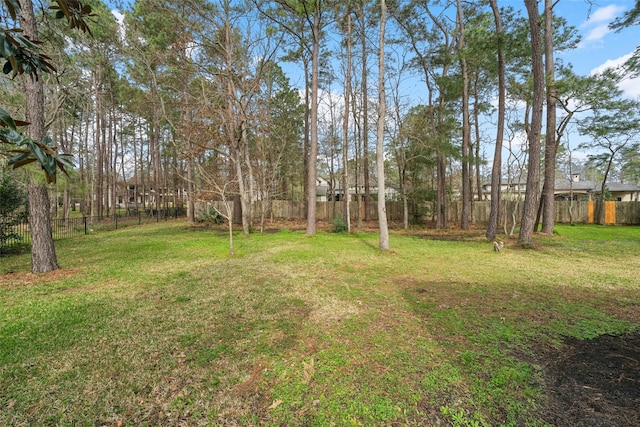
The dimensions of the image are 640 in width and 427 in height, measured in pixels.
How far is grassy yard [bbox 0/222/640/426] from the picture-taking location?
1.93m

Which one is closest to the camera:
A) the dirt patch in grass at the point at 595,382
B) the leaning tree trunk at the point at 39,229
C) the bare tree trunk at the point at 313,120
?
the dirt patch in grass at the point at 595,382

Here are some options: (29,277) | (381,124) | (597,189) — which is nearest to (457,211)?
(381,124)

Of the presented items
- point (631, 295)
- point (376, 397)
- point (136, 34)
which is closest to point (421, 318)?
point (376, 397)

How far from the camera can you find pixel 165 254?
7.33 m

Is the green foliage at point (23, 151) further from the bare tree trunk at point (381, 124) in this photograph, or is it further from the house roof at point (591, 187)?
the house roof at point (591, 187)

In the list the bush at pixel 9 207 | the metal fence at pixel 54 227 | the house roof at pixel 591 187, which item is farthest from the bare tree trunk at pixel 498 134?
the house roof at pixel 591 187

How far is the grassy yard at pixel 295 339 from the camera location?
193 cm

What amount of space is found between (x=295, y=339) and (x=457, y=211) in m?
16.7

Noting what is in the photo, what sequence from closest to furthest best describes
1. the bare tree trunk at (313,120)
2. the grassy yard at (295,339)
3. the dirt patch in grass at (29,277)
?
the grassy yard at (295,339) < the dirt patch in grass at (29,277) < the bare tree trunk at (313,120)

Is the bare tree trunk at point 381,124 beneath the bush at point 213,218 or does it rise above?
above

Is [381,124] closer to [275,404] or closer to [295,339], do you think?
[295,339]

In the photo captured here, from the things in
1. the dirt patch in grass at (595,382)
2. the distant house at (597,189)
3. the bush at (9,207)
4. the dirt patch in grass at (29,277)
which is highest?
the distant house at (597,189)

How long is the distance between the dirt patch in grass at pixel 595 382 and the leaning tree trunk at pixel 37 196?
310 inches

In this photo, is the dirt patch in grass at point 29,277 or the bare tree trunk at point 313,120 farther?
the bare tree trunk at point 313,120
